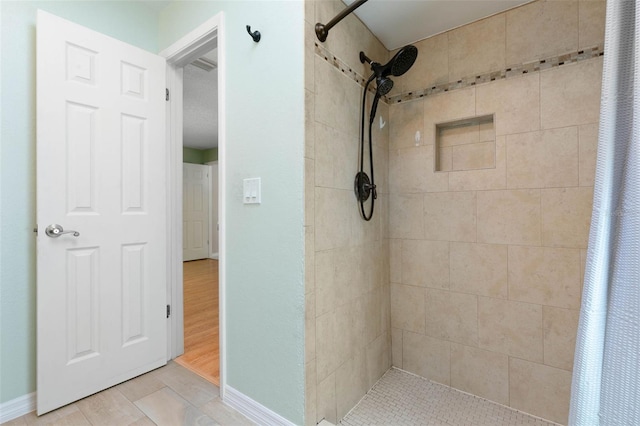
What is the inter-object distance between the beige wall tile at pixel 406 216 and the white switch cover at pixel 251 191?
993mm

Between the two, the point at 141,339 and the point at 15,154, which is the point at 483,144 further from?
the point at 15,154

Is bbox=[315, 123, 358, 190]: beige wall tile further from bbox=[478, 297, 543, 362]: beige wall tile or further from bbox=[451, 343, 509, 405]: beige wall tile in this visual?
bbox=[451, 343, 509, 405]: beige wall tile

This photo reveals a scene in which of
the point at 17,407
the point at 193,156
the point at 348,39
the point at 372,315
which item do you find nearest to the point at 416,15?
the point at 348,39

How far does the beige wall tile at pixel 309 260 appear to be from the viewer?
1269mm

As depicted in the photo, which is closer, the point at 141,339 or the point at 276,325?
the point at 276,325

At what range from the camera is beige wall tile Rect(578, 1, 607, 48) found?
1.36 meters

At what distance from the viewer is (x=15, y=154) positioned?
4.78 ft

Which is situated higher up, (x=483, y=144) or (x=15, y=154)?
(x=483, y=144)

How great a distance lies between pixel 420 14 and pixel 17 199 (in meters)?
2.38

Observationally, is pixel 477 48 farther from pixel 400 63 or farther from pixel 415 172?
pixel 415 172

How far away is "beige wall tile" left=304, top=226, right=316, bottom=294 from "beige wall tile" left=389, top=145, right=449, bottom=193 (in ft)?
3.02

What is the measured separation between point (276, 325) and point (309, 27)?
4.51ft

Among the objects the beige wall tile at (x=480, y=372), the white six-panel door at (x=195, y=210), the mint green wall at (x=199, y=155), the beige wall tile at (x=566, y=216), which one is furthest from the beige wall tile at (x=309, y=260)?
the mint green wall at (x=199, y=155)

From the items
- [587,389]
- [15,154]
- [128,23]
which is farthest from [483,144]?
[15,154]
